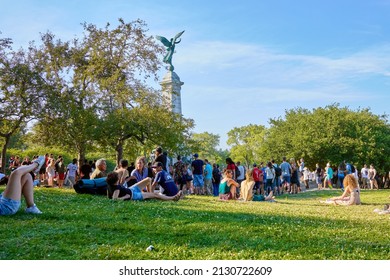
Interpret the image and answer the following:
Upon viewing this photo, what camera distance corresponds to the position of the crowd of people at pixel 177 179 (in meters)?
15.1

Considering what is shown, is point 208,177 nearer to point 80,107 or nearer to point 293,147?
A: point 80,107

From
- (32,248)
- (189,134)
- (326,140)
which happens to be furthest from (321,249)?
(326,140)

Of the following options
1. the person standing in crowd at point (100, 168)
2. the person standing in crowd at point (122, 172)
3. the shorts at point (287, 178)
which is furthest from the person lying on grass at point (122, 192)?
the shorts at point (287, 178)

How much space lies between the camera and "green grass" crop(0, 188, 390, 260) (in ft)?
22.9

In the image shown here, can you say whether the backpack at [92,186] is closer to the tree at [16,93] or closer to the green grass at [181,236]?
the green grass at [181,236]

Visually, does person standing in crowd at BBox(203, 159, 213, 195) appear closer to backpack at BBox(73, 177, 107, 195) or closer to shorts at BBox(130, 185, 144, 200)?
backpack at BBox(73, 177, 107, 195)

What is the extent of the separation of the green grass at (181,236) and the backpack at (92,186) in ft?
14.1

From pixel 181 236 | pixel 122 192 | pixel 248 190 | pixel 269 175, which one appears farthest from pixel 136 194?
pixel 269 175

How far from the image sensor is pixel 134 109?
120 feet

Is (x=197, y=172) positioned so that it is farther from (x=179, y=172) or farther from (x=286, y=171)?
(x=286, y=171)

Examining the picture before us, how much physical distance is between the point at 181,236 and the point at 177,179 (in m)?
17.7

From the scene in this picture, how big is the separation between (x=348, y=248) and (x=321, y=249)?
1.64 ft

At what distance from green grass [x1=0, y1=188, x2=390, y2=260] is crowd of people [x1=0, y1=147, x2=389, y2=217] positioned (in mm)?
1913

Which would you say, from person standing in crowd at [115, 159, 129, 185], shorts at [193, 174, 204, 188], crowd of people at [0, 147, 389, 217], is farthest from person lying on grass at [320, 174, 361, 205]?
shorts at [193, 174, 204, 188]
